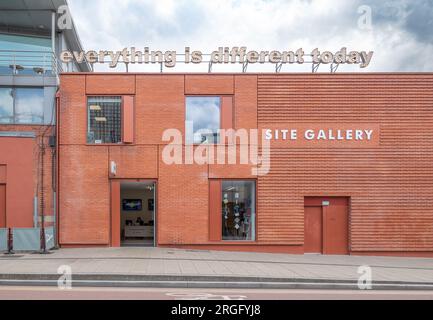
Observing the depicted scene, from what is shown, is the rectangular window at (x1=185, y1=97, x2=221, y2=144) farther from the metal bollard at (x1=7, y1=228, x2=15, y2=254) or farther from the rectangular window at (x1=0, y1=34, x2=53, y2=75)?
the metal bollard at (x1=7, y1=228, x2=15, y2=254)

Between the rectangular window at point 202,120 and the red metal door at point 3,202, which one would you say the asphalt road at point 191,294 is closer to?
the red metal door at point 3,202

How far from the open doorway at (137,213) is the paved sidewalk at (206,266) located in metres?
1.16

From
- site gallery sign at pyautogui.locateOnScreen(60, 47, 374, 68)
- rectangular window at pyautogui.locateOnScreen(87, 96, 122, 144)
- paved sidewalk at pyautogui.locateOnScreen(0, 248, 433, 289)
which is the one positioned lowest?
paved sidewalk at pyautogui.locateOnScreen(0, 248, 433, 289)

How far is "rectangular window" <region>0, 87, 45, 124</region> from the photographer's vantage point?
700 inches

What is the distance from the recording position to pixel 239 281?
1136 centimetres

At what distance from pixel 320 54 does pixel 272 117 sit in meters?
3.17

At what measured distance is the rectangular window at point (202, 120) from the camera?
17.8 m

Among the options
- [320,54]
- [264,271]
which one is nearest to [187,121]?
[320,54]

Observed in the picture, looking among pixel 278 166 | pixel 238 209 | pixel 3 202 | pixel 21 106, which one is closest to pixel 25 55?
pixel 21 106

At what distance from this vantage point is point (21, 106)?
17.9m

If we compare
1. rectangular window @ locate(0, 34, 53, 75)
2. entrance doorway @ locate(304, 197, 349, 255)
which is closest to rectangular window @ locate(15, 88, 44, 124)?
rectangular window @ locate(0, 34, 53, 75)

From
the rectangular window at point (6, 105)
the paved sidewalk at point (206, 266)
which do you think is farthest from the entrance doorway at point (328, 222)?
the rectangular window at point (6, 105)

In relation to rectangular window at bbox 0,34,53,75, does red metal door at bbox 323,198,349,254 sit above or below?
below

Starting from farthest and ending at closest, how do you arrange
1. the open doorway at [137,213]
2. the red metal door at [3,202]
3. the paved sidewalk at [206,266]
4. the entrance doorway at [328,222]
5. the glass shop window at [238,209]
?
the open doorway at [137,213] → the entrance doorway at [328,222] → the glass shop window at [238,209] → the red metal door at [3,202] → the paved sidewalk at [206,266]
